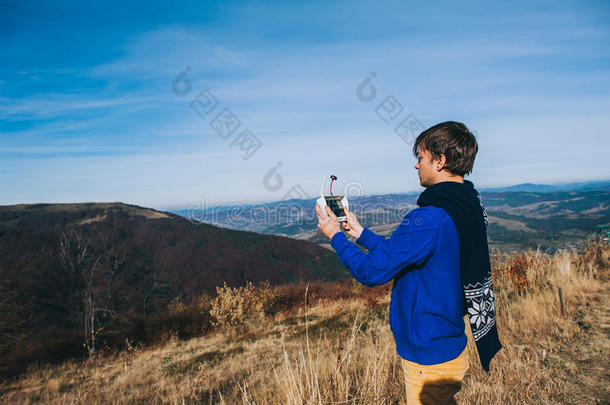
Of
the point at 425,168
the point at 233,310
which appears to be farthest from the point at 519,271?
the point at 233,310

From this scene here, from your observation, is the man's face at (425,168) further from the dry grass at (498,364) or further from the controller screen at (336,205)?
the dry grass at (498,364)

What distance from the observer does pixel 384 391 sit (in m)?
2.30

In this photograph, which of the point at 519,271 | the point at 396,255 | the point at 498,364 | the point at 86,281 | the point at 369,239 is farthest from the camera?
the point at 86,281

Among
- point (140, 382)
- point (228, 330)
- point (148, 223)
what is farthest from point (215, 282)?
point (140, 382)

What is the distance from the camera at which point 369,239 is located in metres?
1.81

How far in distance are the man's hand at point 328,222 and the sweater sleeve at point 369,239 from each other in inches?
11.0

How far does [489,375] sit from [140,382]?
6.71 meters

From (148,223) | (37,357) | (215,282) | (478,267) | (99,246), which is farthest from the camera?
(148,223)

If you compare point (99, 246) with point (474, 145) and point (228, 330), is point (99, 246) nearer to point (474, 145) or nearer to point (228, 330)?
point (228, 330)

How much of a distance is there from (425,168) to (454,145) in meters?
0.18

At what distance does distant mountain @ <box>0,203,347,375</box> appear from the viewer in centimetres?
1742

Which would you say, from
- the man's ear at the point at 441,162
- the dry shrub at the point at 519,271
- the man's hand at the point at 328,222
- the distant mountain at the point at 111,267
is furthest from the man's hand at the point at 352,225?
the distant mountain at the point at 111,267

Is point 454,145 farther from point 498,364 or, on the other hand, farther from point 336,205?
point 498,364

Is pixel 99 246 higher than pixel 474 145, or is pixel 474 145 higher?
pixel 474 145
